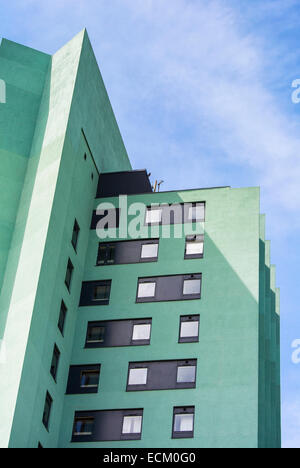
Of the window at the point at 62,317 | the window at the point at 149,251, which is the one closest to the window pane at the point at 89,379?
the window at the point at 62,317

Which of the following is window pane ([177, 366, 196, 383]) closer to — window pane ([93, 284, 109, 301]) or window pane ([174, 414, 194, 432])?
window pane ([174, 414, 194, 432])

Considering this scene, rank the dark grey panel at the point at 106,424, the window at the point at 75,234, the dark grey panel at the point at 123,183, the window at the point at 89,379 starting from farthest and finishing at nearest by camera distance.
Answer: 1. the dark grey panel at the point at 123,183
2. the window at the point at 75,234
3. the window at the point at 89,379
4. the dark grey panel at the point at 106,424

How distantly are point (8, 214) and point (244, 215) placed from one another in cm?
Answer: 2000

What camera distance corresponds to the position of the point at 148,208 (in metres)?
74.0

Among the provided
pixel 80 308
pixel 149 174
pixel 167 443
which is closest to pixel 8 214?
pixel 80 308

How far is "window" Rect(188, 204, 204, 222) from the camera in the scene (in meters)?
72.2

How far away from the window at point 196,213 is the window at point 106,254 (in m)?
7.25

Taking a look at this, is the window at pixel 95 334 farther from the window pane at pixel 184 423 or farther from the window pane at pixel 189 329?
the window pane at pixel 184 423

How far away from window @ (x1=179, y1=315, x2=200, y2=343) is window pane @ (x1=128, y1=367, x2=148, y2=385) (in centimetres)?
377

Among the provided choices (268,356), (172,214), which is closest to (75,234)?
(172,214)

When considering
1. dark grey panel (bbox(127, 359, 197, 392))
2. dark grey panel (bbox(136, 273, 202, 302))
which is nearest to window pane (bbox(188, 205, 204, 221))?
dark grey panel (bbox(136, 273, 202, 302))

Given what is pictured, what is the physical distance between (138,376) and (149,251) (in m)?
12.1

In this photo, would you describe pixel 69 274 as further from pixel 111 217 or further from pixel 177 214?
pixel 177 214

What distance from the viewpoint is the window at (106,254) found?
7181 cm
